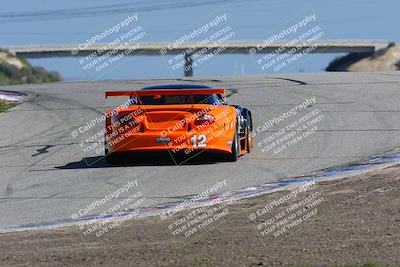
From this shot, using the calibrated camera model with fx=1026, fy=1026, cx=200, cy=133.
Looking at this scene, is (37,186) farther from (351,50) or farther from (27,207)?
(351,50)

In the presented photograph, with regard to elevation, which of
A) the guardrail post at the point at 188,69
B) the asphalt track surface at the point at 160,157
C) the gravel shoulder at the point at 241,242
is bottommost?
the guardrail post at the point at 188,69

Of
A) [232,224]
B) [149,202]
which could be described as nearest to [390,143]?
[149,202]

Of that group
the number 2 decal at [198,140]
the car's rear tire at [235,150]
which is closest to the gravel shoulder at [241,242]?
the number 2 decal at [198,140]

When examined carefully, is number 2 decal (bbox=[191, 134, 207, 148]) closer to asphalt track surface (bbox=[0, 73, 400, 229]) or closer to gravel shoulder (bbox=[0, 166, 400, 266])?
asphalt track surface (bbox=[0, 73, 400, 229])

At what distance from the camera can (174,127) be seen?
555 inches

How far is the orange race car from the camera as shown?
14094 mm

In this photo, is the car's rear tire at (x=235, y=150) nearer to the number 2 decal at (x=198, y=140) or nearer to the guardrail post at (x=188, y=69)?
the number 2 decal at (x=198, y=140)

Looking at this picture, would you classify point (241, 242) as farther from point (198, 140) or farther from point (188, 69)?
point (188, 69)

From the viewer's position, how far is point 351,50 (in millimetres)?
106562

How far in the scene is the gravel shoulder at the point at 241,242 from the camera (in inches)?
298

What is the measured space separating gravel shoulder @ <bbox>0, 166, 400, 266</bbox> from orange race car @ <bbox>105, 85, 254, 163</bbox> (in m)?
3.98

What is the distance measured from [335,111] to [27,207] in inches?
412

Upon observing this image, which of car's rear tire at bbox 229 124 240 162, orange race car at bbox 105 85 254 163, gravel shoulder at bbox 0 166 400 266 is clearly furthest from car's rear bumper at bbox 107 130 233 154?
gravel shoulder at bbox 0 166 400 266

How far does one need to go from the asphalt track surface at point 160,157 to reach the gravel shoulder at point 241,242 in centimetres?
168
